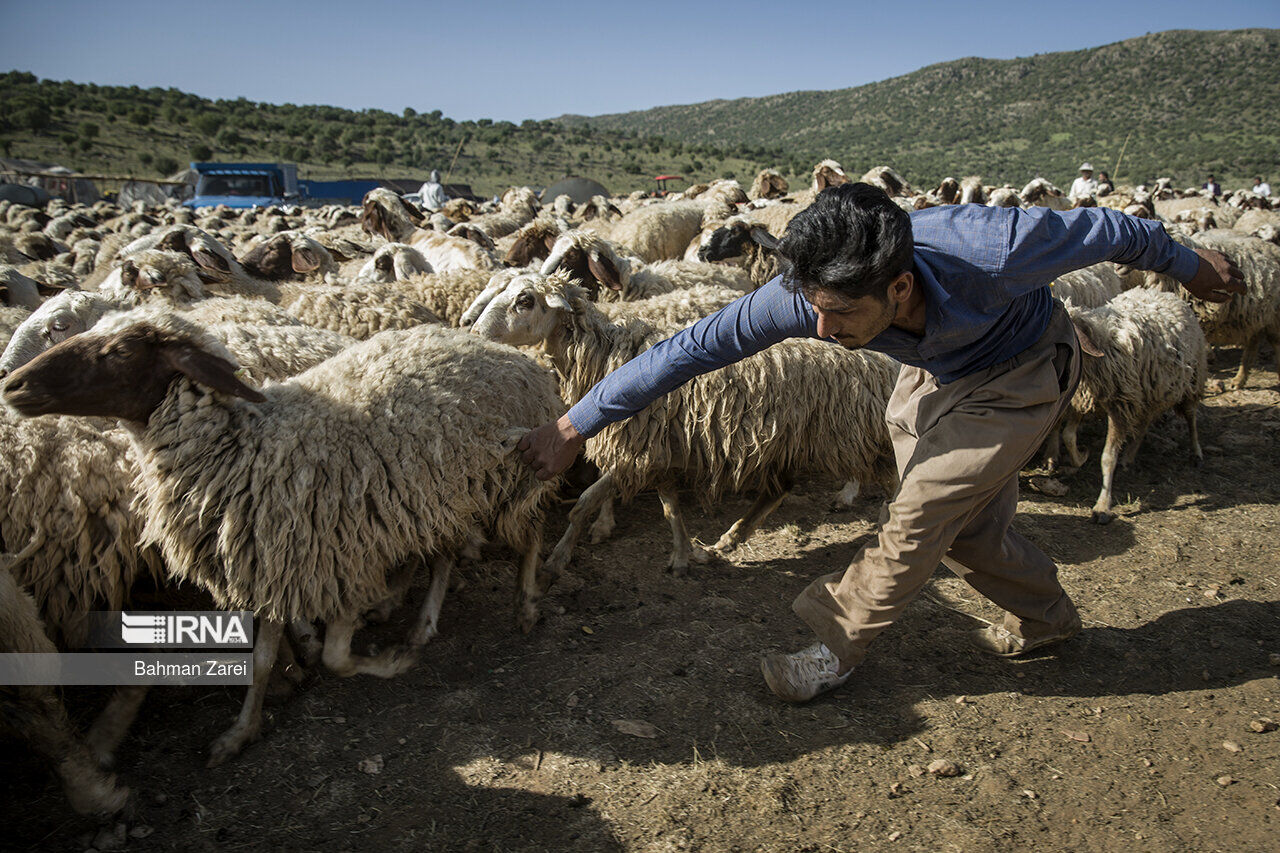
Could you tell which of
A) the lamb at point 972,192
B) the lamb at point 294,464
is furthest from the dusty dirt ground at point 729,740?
→ the lamb at point 972,192

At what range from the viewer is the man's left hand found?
8.08ft

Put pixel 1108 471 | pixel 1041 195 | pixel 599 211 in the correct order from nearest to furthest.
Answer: pixel 1108 471, pixel 1041 195, pixel 599 211

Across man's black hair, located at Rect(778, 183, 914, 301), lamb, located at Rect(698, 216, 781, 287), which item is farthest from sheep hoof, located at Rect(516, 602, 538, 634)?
lamb, located at Rect(698, 216, 781, 287)

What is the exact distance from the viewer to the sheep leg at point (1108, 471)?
4762 mm

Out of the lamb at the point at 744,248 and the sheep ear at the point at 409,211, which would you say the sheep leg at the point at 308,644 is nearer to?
the lamb at the point at 744,248

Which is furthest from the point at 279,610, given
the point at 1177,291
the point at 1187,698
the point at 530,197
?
the point at 530,197

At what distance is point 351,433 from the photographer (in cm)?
307

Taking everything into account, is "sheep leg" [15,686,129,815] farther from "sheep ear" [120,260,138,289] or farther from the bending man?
"sheep ear" [120,260,138,289]

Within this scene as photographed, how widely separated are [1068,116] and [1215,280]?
6338 cm

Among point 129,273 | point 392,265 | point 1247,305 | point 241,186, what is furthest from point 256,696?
point 241,186

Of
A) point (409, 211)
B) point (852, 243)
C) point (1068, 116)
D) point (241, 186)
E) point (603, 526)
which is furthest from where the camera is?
point (1068, 116)

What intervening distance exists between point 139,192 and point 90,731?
→ 3135 centimetres

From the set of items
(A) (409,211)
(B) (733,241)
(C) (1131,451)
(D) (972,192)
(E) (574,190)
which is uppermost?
(E) (574,190)

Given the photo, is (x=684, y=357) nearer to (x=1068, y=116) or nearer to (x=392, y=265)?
(x=392, y=265)
